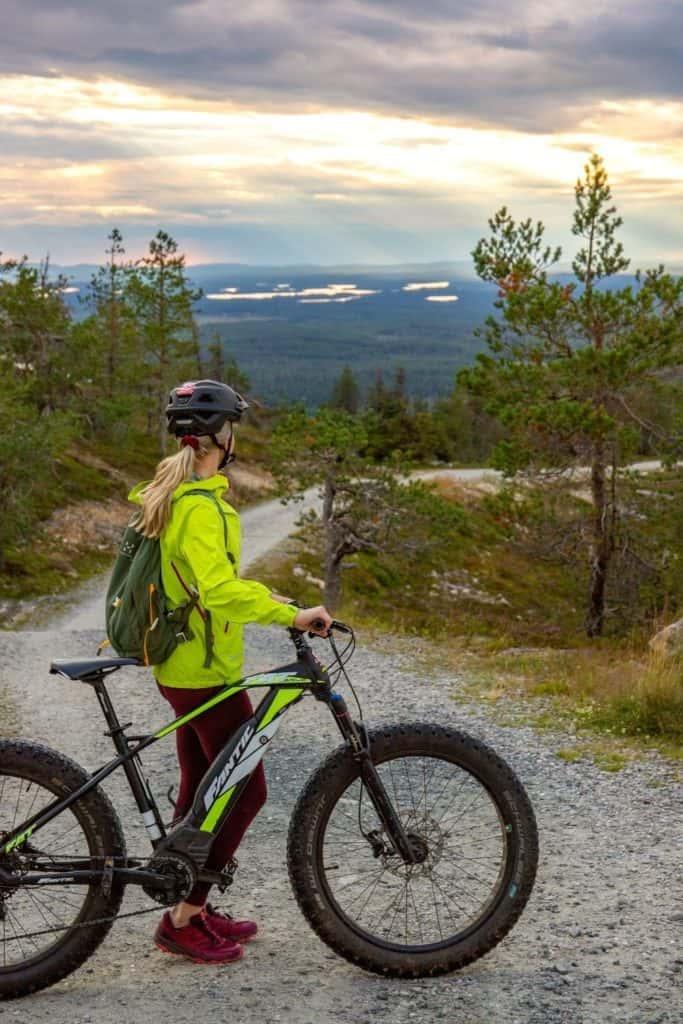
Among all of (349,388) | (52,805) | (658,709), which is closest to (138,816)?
(52,805)

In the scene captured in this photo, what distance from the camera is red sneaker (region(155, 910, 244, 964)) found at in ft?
15.2

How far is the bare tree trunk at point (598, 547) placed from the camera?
2516 centimetres

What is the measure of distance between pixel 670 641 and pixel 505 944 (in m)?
7.39

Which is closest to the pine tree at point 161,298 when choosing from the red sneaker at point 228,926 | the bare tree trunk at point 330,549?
the bare tree trunk at point 330,549

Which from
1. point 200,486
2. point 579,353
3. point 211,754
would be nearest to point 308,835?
point 211,754

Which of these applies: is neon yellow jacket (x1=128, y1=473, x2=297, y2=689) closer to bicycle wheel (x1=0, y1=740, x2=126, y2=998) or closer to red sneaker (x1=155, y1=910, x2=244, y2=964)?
bicycle wheel (x1=0, y1=740, x2=126, y2=998)

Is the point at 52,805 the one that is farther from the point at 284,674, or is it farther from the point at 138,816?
the point at 138,816

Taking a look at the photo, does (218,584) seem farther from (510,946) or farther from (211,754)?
(510,946)

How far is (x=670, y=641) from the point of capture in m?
11.8

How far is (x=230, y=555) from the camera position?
4.39 m

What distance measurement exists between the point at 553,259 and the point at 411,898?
22.2 m

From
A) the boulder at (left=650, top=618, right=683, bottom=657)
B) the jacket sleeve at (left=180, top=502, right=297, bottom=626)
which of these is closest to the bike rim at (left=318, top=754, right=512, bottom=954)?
the jacket sleeve at (left=180, top=502, right=297, bottom=626)

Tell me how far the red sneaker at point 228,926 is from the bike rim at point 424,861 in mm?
621

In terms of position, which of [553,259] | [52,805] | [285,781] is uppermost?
[553,259]
